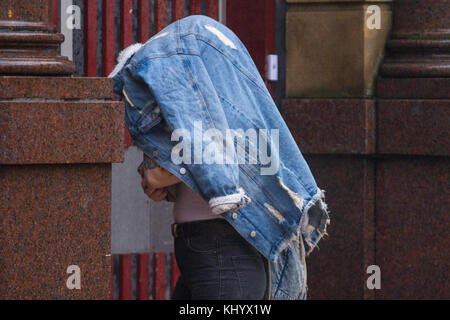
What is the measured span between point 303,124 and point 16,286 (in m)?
2.58

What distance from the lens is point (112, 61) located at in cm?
520

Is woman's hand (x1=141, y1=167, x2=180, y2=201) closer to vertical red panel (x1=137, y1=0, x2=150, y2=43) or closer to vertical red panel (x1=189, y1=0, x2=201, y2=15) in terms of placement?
vertical red panel (x1=137, y1=0, x2=150, y2=43)

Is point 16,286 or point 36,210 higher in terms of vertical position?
point 36,210

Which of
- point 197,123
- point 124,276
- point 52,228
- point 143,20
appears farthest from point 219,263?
point 143,20

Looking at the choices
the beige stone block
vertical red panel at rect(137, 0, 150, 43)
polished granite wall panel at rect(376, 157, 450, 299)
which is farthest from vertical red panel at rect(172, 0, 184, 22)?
polished granite wall panel at rect(376, 157, 450, 299)

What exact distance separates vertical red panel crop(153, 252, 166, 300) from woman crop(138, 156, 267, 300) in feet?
7.31

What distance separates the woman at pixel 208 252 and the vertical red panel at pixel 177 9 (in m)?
2.42

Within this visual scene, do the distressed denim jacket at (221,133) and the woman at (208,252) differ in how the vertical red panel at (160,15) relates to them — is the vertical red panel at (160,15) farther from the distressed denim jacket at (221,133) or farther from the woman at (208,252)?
the woman at (208,252)

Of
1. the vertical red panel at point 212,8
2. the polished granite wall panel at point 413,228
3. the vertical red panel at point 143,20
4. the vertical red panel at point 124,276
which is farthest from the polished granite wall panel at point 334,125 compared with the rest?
the vertical red panel at point 124,276

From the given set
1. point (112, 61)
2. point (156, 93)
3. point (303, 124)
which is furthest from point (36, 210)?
point (303, 124)

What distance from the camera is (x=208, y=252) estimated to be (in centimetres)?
315

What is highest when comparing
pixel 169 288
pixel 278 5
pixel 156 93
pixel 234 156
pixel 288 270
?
pixel 278 5

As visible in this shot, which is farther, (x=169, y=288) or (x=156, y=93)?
(x=169, y=288)

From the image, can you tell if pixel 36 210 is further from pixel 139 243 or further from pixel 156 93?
pixel 139 243
